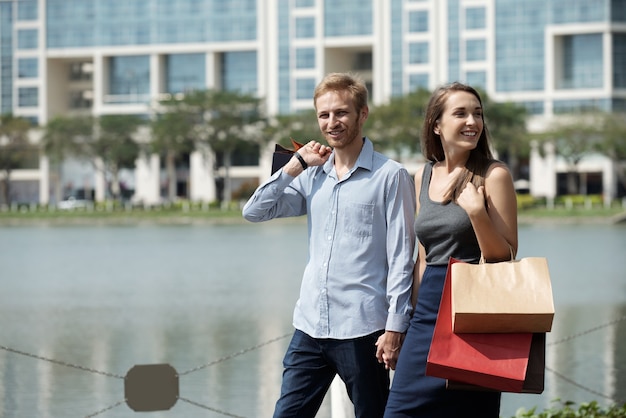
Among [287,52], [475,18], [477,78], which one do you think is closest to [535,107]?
[477,78]

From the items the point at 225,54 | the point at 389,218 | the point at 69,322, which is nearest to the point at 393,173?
the point at 389,218

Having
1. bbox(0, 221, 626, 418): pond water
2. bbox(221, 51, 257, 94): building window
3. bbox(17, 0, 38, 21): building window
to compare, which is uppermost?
bbox(17, 0, 38, 21): building window

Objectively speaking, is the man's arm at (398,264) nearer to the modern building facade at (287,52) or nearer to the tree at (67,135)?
the modern building facade at (287,52)

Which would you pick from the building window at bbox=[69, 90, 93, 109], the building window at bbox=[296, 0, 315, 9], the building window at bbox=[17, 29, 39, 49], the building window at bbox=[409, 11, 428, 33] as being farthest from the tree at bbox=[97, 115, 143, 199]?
the building window at bbox=[69, 90, 93, 109]

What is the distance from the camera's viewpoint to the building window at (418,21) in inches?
3292

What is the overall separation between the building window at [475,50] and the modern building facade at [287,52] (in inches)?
3.5

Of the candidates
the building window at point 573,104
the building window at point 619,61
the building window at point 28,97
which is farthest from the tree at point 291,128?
the building window at point 28,97

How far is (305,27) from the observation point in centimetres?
8750

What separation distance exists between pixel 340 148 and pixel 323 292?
0.59 meters

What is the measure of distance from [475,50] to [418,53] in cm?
454

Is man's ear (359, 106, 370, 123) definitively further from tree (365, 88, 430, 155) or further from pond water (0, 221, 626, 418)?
tree (365, 88, 430, 155)

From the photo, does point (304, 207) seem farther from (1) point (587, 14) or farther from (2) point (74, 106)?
(2) point (74, 106)

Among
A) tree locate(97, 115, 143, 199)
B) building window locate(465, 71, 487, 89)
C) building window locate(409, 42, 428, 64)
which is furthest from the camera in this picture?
building window locate(409, 42, 428, 64)

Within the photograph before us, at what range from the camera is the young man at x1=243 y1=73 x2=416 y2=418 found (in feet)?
14.9
